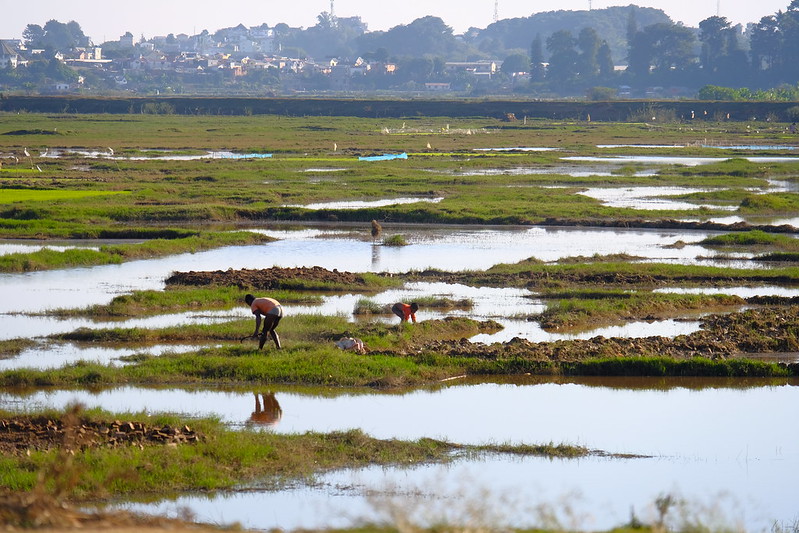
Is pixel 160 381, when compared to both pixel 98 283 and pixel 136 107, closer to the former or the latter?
pixel 98 283

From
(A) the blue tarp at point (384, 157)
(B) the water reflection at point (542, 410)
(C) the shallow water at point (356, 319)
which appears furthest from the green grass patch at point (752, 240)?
(A) the blue tarp at point (384, 157)

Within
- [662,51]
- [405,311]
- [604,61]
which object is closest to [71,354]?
[405,311]

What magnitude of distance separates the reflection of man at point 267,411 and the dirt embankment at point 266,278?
6087 millimetres

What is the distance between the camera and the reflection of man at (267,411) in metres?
11.3

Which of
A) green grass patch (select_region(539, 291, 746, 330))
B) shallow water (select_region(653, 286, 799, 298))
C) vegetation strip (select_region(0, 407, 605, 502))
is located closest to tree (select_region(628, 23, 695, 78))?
shallow water (select_region(653, 286, 799, 298))

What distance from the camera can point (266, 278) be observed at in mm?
18734

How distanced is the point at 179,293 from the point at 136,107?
74584mm

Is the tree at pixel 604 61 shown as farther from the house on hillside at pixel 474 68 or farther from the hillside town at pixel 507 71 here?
the house on hillside at pixel 474 68

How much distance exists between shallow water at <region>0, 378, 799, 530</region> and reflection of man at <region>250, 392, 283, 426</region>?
0.09 meters

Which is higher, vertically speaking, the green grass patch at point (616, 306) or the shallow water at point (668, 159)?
the green grass patch at point (616, 306)

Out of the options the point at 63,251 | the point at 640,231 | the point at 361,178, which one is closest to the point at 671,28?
the point at 361,178

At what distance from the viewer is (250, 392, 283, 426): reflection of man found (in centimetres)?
1133

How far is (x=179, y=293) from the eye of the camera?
17609 mm

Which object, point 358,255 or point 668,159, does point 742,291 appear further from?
point 668,159
